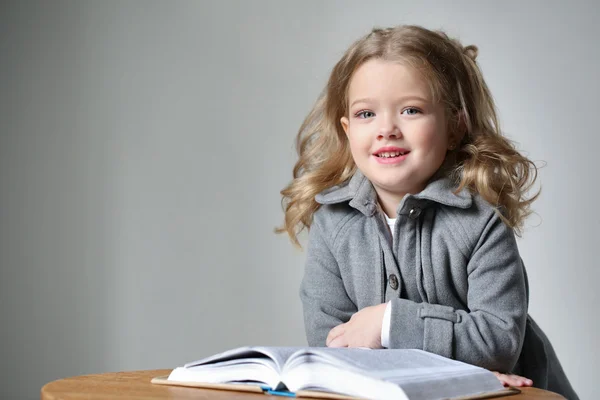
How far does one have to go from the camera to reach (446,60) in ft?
4.44

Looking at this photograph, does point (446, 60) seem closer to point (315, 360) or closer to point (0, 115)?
point (315, 360)

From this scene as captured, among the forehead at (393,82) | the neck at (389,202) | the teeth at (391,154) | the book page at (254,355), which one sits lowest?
the book page at (254,355)

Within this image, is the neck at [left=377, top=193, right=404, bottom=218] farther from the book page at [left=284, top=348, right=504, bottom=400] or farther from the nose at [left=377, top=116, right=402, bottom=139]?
the book page at [left=284, top=348, right=504, bottom=400]

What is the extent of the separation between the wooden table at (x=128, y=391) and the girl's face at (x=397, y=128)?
0.45 m

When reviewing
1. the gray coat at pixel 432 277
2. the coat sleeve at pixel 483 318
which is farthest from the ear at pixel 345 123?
the coat sleeve at pixel 483 318

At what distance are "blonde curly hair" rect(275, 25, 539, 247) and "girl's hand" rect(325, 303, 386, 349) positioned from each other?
268 mm

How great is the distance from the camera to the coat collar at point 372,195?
124 centimetres

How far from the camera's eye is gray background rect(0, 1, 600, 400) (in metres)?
2.12

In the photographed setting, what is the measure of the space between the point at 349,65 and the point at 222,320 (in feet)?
3.55

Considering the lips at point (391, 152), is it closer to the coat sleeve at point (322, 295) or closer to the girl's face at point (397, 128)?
the girl's face at point (397, 128)

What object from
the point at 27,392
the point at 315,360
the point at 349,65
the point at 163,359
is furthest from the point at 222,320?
the point at 315,360

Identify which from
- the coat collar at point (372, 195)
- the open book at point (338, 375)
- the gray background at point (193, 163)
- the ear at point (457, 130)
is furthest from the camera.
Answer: the gray background at point (193, 163)

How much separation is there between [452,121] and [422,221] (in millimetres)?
193

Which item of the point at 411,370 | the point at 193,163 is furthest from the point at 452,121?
the point at 193,163
